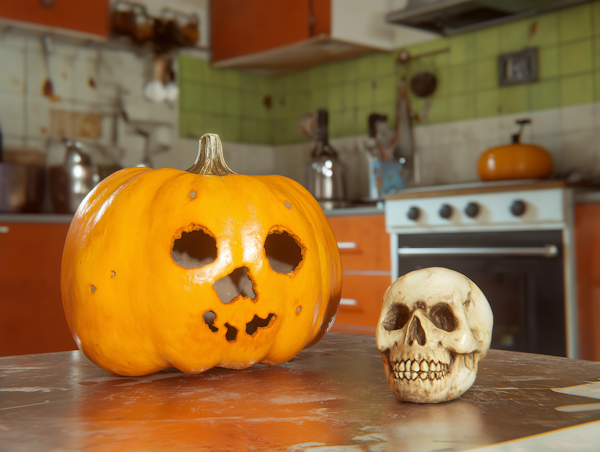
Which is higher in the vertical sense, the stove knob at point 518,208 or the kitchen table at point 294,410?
the stove knob at point 518,208

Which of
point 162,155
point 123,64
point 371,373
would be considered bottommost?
point 371,373

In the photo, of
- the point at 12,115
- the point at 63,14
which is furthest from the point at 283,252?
the point at 12,115

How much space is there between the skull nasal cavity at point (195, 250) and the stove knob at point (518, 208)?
183 centimetres

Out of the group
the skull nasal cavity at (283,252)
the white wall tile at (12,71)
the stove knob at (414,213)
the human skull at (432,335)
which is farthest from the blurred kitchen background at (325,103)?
the human skull at (432,335)

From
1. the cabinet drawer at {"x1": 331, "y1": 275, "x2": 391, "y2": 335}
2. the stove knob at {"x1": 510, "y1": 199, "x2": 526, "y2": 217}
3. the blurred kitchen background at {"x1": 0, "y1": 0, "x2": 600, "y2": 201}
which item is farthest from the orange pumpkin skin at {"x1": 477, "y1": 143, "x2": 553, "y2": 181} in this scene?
the cabinet drawer at {"x1": 331, "y1": 275, "x2": 391, "y2": 335}

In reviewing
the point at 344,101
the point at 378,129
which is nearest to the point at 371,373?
the point at 378,129

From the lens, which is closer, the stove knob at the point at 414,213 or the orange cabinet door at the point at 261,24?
the stove knob at the point at 414,213

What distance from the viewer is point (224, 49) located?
4.04m

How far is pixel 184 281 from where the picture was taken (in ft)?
2.15

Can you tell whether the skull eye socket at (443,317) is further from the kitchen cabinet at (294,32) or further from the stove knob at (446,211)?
the kitchen cabinet at (294,32)

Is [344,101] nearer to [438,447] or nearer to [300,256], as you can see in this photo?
[300,256]

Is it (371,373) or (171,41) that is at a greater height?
(171,41)

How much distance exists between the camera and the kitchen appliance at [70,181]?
318 cm

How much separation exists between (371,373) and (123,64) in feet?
11.6
